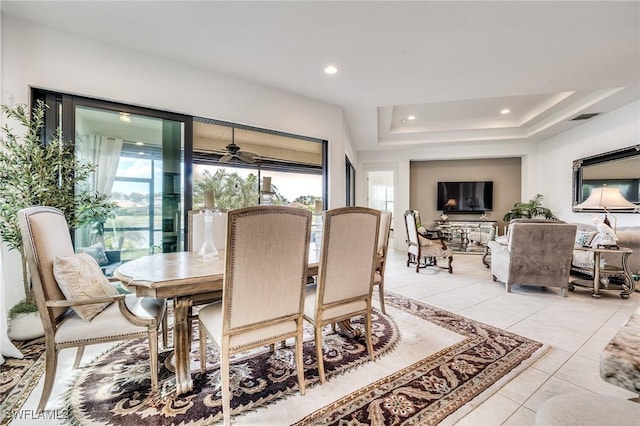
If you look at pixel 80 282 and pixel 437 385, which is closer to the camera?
pixel 80 282

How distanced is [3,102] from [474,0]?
3.97 m

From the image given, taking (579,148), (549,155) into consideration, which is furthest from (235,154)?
(549,155)

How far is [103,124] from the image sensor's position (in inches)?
115

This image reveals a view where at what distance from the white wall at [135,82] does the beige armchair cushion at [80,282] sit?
1482mm

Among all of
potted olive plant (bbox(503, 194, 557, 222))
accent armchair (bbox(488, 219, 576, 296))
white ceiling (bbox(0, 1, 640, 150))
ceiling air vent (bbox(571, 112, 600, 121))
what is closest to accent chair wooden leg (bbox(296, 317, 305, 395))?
white ceiling (bbox(0, 1, 640, 150))

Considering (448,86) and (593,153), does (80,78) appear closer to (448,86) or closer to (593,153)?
(448,86)

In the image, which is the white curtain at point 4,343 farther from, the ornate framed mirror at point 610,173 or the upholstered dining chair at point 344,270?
the ornate framed mirror at point 610,173

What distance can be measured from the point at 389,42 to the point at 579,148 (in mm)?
5051

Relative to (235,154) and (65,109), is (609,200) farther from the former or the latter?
(65,109)

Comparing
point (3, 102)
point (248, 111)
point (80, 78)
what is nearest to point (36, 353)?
point (3, 102)

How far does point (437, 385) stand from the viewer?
171 cm

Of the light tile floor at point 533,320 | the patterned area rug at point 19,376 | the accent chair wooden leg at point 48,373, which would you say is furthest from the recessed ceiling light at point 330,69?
the patterned area rug at point 19,376

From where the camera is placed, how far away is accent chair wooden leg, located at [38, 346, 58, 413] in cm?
148

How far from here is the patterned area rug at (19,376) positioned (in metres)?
A: 1.54
